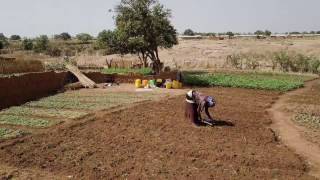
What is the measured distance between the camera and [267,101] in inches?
808

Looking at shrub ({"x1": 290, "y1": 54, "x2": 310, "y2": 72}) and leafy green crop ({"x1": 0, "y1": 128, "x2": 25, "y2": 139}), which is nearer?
leafy green crop ({"x1": 0, "y1": 128, "x2": 25, "y2": 139})

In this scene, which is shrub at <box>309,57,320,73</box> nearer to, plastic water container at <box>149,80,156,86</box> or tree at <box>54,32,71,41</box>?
plastic water container at <box>149,80,156,86</box>

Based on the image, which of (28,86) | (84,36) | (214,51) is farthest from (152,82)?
(84,36)

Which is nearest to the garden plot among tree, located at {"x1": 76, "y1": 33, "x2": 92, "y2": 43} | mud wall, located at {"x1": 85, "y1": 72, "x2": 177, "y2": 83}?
mud wall, located at {"x1": 85, "y1": 72, "x2": 177, "y2": 83}

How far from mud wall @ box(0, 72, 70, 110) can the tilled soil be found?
5.25m

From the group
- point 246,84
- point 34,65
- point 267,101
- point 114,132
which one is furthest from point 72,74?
point 114,132

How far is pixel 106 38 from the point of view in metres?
31.0

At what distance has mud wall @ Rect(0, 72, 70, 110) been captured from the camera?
19359mm

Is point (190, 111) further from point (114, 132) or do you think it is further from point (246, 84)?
point (246, 84)

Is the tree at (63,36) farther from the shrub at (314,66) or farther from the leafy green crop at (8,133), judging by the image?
the leafy green crop at (8,133)

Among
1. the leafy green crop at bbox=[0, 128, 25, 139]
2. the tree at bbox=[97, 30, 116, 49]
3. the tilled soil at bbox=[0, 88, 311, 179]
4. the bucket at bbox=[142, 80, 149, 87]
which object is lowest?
the tilled soil at bbox=[0, 88, 311, 179]

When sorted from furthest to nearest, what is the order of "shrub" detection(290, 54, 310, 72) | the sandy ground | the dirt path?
1. the sandy ground
2. "shrub" detection(290, 54, 310, 72)
3. the dirt path

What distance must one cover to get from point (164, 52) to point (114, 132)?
1630 inches

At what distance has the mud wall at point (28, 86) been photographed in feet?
63.5
